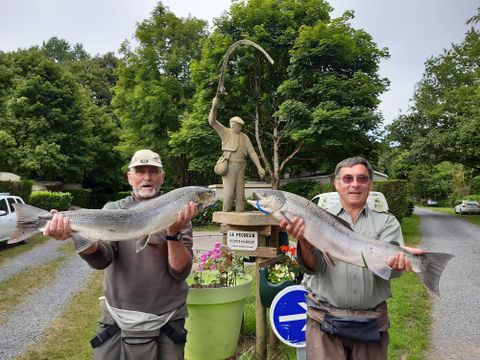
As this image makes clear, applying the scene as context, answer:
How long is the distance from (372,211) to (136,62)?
28.3 meters

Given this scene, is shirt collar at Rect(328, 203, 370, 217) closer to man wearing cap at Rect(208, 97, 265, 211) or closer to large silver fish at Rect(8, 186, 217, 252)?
large silver fish at Rect(8, 186, 217, 252)

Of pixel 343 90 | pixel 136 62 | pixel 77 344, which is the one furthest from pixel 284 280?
pixel 136 62

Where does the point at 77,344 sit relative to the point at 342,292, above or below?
below

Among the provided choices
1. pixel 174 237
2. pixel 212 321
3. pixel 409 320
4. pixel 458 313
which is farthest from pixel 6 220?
pixel 458 313

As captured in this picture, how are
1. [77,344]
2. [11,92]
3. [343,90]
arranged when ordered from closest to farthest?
1. [77,344]
2. [343,90]
3. [11,92]

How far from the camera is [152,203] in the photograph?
2.81 meters

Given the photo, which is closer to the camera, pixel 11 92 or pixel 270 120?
pixel 270 120

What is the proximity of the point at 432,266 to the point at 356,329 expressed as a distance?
0.65m

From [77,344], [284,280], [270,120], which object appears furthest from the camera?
[270,120]

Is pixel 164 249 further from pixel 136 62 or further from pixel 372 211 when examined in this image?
pixel 136 62

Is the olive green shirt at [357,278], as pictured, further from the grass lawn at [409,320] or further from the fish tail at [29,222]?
the fish tail at [29,222]

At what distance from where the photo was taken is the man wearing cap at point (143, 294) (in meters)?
2.88

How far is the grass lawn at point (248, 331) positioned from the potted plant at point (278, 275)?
813mm

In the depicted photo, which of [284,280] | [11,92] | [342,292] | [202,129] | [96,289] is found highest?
[11,92]
